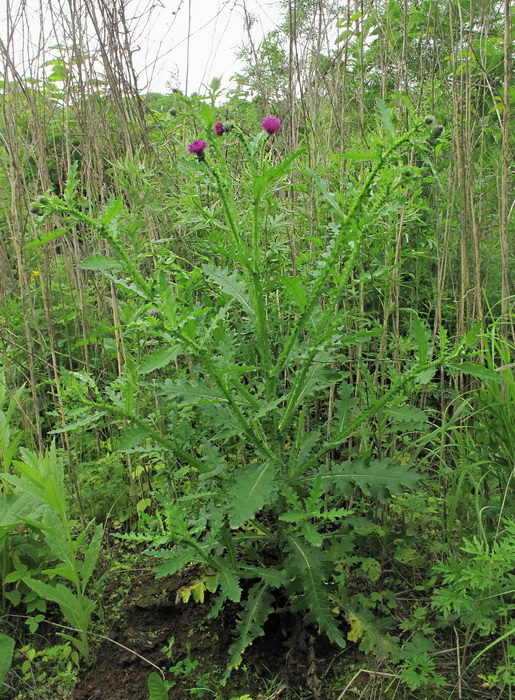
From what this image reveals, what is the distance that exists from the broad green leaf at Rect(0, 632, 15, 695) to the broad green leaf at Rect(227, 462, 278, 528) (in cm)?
90

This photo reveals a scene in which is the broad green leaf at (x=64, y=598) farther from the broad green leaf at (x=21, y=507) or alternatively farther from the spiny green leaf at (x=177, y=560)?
the spiny green leaf at (x=177, y=560)

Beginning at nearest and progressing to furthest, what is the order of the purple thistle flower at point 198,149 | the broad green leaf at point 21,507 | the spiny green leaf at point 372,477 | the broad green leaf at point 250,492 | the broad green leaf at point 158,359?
1. the broad green leaf at point 250,492
2. the broad green leaf at point 158,359
3. the spiny green leaf at point 372,477
4. the purple thistle flower at point 198,149
5. the broad green leaf at point 21,507

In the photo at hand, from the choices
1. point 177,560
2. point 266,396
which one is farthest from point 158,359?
point 177,560

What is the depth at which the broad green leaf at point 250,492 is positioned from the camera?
1212 mm

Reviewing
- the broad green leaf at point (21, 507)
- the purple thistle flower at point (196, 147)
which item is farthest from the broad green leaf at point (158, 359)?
the broad green leaf at point (21, 507)

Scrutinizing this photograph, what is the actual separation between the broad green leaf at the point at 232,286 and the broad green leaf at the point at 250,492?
45cm

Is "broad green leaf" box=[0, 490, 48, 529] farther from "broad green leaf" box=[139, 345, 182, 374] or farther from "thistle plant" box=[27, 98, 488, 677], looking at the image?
"broad green leaf" box=[139, 345, 182, 374]

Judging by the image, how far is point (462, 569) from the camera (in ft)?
4.78

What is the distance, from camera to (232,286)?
1.57 meters

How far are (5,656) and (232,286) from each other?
1319mm

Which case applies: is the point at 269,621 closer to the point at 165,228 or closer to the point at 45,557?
the point at 45,557

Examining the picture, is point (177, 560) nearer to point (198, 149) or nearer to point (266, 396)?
point (266, 396)

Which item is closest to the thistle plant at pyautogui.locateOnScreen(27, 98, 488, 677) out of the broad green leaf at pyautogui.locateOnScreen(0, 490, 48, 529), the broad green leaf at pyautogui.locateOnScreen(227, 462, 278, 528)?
the broad green leaf at pyautogui.locateOnScreen(227, 462, 278, 528)

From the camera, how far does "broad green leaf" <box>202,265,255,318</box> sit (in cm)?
156
